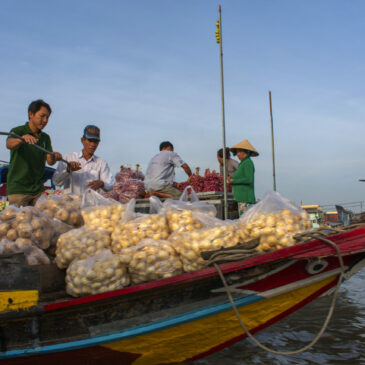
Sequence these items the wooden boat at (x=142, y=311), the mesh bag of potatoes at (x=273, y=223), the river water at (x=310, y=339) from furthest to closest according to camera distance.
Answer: the river water at (x=310, y=339), the mesh bag of potatoes at (x=273, y=223), the wooden boat at (x=142, y=311)

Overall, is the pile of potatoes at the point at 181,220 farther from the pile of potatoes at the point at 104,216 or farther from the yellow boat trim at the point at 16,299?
the yellow boat trim at the point at 16,299

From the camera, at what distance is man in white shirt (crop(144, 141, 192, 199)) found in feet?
17.5

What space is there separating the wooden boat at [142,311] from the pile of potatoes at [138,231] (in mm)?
424

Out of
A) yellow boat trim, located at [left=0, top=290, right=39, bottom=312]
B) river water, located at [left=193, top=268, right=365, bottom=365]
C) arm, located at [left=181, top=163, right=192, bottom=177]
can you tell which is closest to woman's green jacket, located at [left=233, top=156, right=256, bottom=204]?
arm, located at [left=181, top=163, right=192, bottom=177]

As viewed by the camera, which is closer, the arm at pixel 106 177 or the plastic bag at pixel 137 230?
the plastic bag at pixel 137 230

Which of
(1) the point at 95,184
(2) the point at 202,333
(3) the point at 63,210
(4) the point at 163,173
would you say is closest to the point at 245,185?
(4) the point at 163,173

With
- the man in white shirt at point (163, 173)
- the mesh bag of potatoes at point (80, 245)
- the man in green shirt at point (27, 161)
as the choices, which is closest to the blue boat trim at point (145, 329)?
the mesh bag of potatoes at point (80, 245)

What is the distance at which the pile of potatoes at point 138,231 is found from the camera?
259 centimetres

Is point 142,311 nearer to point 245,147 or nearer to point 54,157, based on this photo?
point 54,157

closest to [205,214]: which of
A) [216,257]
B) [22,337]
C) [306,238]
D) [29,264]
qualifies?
[216,257]

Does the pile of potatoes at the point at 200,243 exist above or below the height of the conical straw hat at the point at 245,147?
below

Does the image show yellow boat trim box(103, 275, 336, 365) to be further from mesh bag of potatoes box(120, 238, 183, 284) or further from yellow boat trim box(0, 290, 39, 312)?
yellow boat trim box(0, 290, 39, 312)

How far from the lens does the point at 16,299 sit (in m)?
2.35

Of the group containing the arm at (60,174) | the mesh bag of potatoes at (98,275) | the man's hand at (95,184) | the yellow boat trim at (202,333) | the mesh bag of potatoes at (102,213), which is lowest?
the yellow boat trim at (202,333)
